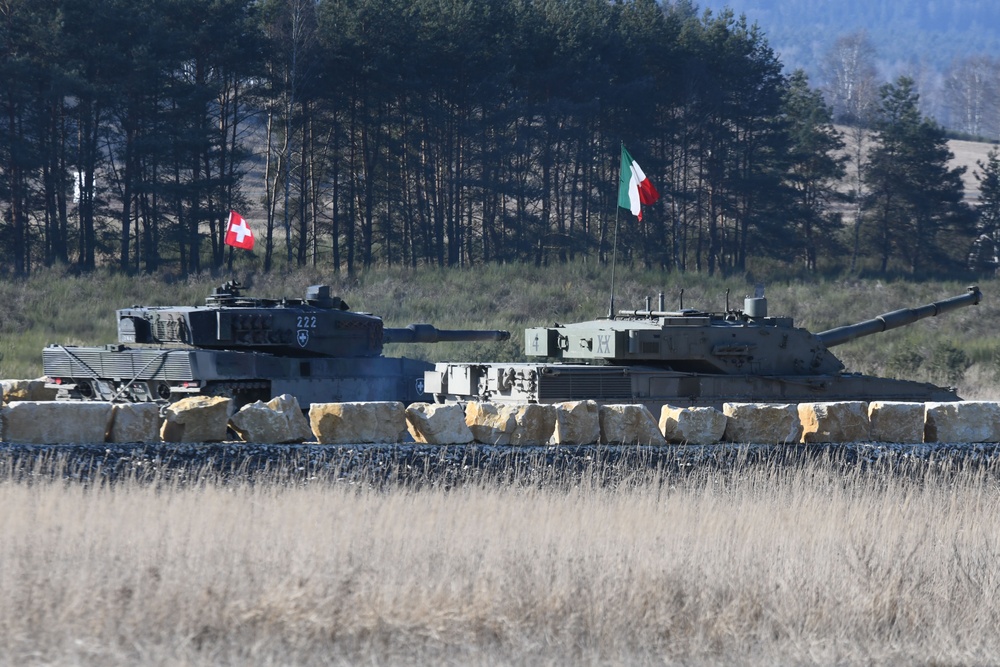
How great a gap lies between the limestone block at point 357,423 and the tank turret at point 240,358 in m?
5.67

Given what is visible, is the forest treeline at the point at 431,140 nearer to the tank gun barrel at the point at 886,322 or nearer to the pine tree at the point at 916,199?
the pine tree at the point at 916,199

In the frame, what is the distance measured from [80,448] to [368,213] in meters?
31.3

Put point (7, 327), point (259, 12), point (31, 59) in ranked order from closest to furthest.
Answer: point (7, 327)
point (31, 59)
point (259, 12)

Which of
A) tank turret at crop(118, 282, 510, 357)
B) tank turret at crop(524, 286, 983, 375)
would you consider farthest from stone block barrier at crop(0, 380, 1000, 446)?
tank turret at crop(118, 282, 510, 357)

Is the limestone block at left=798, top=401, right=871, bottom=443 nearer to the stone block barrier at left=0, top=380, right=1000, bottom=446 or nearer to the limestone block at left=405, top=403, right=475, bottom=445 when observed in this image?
the stone block barrier at left=0, top=380, right=1000, bottom=446

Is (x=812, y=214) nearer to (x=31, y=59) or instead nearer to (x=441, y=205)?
(x=441, y=205)

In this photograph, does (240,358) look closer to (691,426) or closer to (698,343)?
(698,343)

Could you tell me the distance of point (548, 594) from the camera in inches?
282

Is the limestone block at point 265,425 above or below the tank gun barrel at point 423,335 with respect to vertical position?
below

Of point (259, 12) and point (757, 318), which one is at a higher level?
point (259, 12)

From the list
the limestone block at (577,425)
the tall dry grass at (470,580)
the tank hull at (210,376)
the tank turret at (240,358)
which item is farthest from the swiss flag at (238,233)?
the tall dry grass at (470,580)

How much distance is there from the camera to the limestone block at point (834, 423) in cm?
1197

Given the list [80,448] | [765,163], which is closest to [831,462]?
[80,448]

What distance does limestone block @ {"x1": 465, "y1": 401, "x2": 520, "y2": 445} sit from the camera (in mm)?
11117
